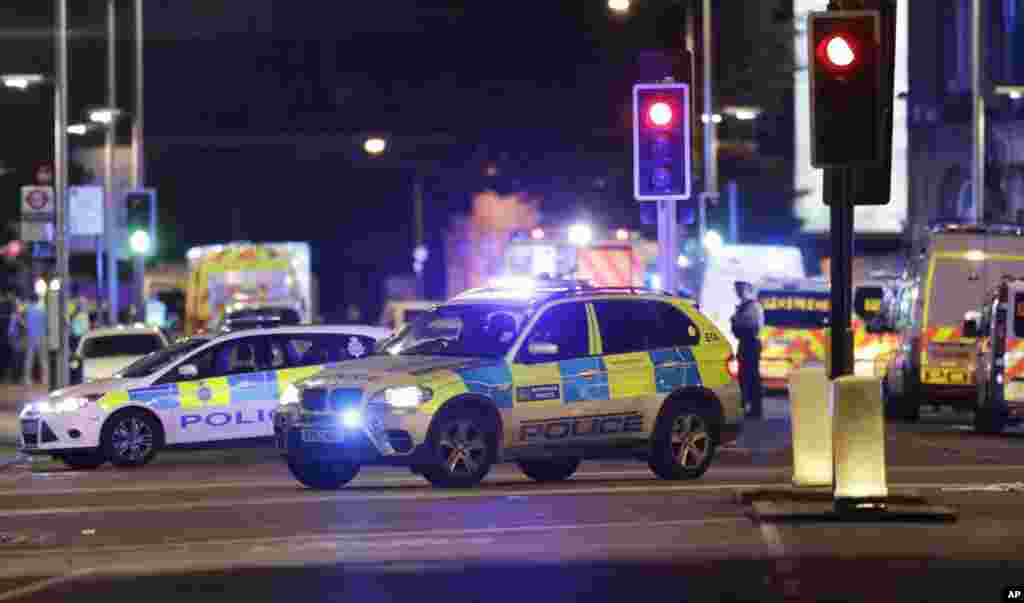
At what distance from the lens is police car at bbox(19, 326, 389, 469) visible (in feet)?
76.8

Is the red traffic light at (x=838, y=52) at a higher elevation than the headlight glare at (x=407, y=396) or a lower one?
higher

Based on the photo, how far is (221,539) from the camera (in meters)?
15.0

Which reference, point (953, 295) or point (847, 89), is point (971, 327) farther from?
point (847, 89)

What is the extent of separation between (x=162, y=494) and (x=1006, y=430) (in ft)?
42.8

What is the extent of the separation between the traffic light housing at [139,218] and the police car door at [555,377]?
72.1 ft

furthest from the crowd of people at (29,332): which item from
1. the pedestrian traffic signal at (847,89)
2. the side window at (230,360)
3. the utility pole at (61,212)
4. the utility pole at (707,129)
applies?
the pedestrian traffic signal at (847,89)

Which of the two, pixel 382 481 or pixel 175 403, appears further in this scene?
pixel 175 403

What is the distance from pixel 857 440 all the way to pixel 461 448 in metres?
4.38

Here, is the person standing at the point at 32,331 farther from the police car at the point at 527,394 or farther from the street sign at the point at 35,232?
the police car at the point at 527,394

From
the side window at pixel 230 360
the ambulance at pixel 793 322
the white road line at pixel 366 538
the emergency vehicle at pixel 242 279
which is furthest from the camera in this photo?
the emergency vehicle at pixel 242 279

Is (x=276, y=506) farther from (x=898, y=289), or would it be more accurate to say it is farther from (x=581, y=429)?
(x=898, y=289)

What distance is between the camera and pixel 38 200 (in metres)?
31.6

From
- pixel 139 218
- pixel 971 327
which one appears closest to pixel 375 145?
pixel 139 218

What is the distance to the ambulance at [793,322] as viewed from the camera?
36.8 meters
